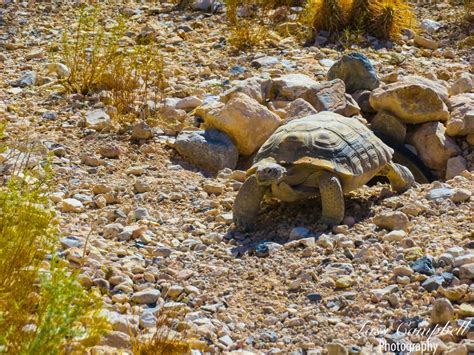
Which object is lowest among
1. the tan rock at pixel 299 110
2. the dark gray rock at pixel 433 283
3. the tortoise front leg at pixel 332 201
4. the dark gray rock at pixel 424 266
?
the tan rock at pixel 299 110

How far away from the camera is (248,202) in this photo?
5.44 meters

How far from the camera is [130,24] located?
9.43 meters

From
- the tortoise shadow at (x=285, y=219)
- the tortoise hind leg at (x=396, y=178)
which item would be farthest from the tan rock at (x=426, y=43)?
the tortoise shadow at (x=285, y=219)

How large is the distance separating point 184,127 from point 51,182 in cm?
154

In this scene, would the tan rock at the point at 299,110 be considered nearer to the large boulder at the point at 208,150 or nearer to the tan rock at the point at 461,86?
the large boulder at the point at 208,150

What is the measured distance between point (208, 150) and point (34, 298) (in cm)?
301

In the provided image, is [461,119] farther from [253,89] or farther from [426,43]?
[426,43]

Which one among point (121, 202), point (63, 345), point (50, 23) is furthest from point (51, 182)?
point (50, 23)

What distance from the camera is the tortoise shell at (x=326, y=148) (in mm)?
5422

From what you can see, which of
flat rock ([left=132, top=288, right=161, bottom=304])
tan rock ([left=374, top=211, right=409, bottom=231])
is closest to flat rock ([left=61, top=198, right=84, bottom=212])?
flat rock ([left=132, top=288, right=161, bottom=304])

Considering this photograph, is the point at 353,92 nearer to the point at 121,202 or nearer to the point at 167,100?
the point at 167,100

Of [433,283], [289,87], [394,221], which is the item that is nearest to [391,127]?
[289,87]

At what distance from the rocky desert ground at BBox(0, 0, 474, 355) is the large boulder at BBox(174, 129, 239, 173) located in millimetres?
14

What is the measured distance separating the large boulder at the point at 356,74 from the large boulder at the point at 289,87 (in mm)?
264
